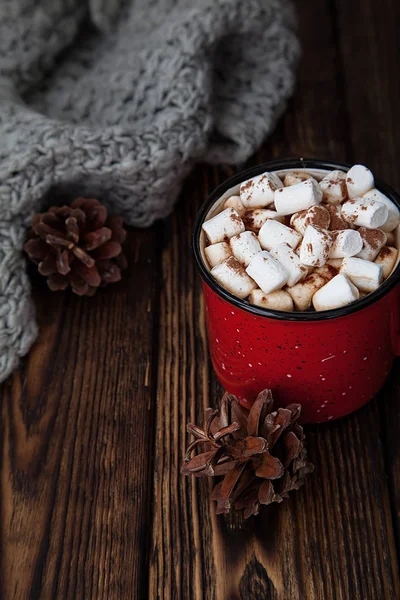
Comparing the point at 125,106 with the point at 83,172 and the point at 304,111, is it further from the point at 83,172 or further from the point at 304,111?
the point at 304,111

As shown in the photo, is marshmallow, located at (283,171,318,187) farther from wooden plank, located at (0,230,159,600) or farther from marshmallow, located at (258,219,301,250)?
wooden plank, located at (0,230,159,600)

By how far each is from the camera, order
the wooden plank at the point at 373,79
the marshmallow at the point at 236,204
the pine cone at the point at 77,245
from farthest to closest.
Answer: the wooden plank at the point at 373,79 < the pine cone at the point at 77,245 < the marshmallow at the point at 236,204

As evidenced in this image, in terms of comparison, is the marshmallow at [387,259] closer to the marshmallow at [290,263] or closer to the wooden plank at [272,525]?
the marshmallow at [290,263]

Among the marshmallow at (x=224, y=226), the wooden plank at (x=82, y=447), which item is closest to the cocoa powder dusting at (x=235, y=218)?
the marshmallow at (x=224, y=226)

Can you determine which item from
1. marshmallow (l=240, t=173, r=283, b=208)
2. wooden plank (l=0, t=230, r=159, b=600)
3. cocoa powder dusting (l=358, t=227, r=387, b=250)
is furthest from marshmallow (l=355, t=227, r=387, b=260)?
wooden plank (l=0, t=230, r=159, b=600)

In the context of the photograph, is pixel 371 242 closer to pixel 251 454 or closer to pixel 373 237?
pixel 373 237
